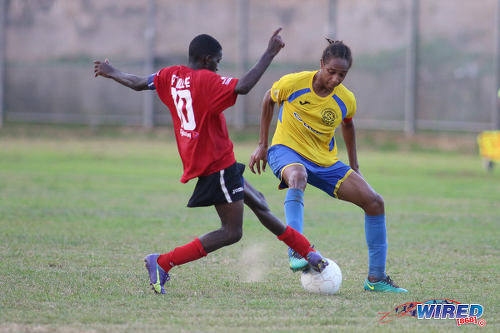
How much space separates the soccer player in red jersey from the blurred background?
2046cm

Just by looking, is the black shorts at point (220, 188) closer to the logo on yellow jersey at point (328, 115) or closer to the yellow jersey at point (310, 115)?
the yellow jersey at point (310, 115)

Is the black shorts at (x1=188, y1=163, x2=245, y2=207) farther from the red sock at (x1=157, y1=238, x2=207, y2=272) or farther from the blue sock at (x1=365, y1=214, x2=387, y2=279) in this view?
the blue sock at (x1=365, y1=214, x2=387, y2=279)

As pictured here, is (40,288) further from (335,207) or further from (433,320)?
(335,207)

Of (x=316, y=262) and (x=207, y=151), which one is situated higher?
(x=207, y=151)

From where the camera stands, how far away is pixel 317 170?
6059mm

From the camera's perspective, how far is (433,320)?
4.79 metres

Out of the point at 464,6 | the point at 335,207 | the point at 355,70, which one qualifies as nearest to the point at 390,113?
the point at 355,70

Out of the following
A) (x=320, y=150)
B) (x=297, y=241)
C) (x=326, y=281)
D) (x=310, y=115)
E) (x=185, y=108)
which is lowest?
(x=326, y=281)

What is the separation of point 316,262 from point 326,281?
0.53 feet

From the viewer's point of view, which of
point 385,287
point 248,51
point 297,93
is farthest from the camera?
point 248,51

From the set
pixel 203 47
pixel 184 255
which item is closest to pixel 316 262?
pixel 184 255

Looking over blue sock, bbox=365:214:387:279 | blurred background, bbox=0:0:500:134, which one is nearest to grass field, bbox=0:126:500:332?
blue sock, bbox=365:214:387:279

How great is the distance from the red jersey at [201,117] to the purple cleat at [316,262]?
37.8 inches

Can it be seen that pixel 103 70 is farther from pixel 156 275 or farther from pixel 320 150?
pixel 320 150
